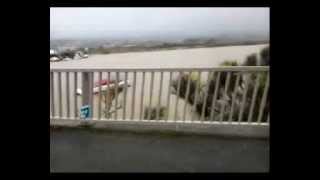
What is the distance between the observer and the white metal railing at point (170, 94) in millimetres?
3693

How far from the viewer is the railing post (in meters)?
3.86

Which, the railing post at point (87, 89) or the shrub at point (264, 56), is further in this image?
the railing post at point (87, 89)

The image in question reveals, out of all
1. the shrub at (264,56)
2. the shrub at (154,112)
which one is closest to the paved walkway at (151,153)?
the shrub at (154,112)

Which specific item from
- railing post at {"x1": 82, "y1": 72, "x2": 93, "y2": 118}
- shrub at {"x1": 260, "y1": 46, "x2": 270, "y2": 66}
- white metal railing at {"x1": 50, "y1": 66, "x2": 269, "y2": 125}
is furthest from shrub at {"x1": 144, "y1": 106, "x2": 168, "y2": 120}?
shrub at {"x1": 260, "y1": 46, "x2": 270, "y2": 66}

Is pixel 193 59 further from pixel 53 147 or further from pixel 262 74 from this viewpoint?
pixel 53 147

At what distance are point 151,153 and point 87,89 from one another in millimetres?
1040

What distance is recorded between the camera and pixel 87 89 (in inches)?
153

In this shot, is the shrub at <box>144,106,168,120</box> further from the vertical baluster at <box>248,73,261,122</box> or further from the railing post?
the vertical baluster at <box>248,73,261,122</box>

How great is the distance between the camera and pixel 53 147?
334 centimetres

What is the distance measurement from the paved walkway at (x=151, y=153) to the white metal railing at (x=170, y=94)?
224 mm

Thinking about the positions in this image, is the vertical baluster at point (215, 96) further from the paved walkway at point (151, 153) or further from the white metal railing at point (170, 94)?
the paved walkway at point (151, 153)

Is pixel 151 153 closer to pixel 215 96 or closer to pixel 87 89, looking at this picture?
pixel 215 96
